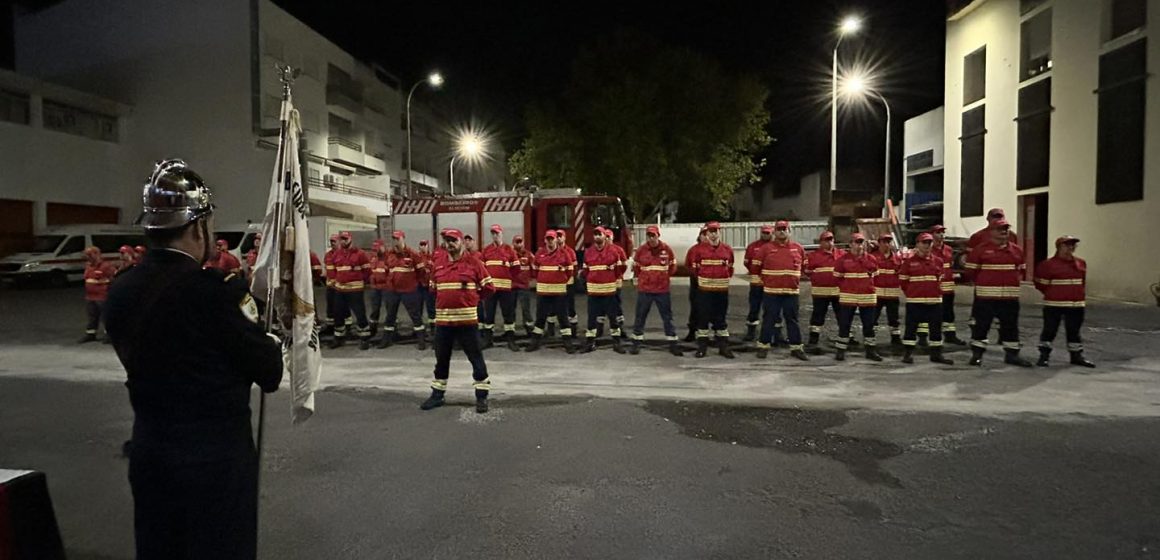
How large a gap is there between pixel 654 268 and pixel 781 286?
181 cm

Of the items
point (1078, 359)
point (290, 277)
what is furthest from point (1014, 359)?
point (290, 277)

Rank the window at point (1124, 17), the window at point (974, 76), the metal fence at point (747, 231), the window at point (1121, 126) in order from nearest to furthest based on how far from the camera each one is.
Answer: the window at point (1121, 126)
the window at point (1124, 17)
the window at point (974, 76)
the metal fence at point (747, 231)

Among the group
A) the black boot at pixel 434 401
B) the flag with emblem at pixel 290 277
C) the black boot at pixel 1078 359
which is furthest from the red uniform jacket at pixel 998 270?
the flag with emblem at pixel 290 277

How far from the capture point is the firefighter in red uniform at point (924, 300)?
31.0 ft

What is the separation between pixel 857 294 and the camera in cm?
967

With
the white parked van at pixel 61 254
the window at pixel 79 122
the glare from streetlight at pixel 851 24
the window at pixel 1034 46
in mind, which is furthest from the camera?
the window at pixel 79 122

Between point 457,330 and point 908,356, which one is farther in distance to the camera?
point 908,356

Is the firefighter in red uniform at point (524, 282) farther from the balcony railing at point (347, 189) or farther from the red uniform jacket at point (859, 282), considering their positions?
the balcony railing at point (347, 189)

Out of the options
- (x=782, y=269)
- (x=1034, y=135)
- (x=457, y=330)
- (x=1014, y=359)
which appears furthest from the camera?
(x=1034, y=135)

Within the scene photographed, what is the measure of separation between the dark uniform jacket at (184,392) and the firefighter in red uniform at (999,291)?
9260 mm

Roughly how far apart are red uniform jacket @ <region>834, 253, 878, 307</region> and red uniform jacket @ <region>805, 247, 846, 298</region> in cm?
46

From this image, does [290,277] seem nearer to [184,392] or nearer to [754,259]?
[184,392]

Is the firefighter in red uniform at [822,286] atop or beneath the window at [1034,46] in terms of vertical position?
beneath

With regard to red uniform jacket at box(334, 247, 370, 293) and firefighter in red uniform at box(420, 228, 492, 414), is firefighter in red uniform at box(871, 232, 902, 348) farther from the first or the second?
red uniform jacket at box(334, 247, 370, 293)
